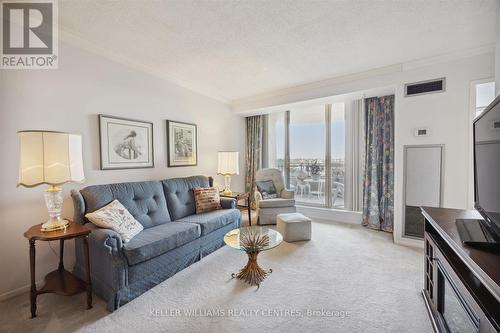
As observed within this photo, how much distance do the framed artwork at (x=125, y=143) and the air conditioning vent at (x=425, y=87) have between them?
370cm

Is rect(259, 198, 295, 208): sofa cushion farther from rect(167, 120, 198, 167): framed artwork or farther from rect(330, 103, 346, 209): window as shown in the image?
rect(167, 120, 198, 167): framed artwork

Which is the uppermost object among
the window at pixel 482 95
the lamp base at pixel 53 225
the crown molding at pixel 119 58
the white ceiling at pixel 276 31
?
the white ceiling at pixel 276 31

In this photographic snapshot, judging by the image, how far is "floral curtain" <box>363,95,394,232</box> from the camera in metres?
3.63

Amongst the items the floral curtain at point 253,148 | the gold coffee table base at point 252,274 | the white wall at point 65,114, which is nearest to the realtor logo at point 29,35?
the white wall at point 65,114

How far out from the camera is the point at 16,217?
2016 millimetres

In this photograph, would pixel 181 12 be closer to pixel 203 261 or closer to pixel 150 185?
pixel 150 185

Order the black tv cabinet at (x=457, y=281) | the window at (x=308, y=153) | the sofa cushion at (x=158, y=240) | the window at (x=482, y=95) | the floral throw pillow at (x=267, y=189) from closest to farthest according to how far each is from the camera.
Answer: the black tv cabinet at (x=457, y=281) → the sofa cushion at (x=158, y=240) → the window at (x=482, y=95) → the floral throw pillow at (x=267, y=189) → the window at (x=308, y=153)

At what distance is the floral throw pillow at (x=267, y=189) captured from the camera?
4324 millimetres

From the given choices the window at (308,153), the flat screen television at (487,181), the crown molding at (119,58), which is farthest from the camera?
the window at (308,153)

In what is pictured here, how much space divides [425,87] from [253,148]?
10.7 feet

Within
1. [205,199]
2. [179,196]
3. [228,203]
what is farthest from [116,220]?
[228,203]

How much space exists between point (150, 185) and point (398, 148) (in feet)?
11.4

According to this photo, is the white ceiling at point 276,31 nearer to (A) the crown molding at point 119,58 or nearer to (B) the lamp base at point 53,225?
(A) the crown molding at point 119,58

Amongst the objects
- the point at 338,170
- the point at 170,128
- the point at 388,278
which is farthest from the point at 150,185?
the point at 338,170
